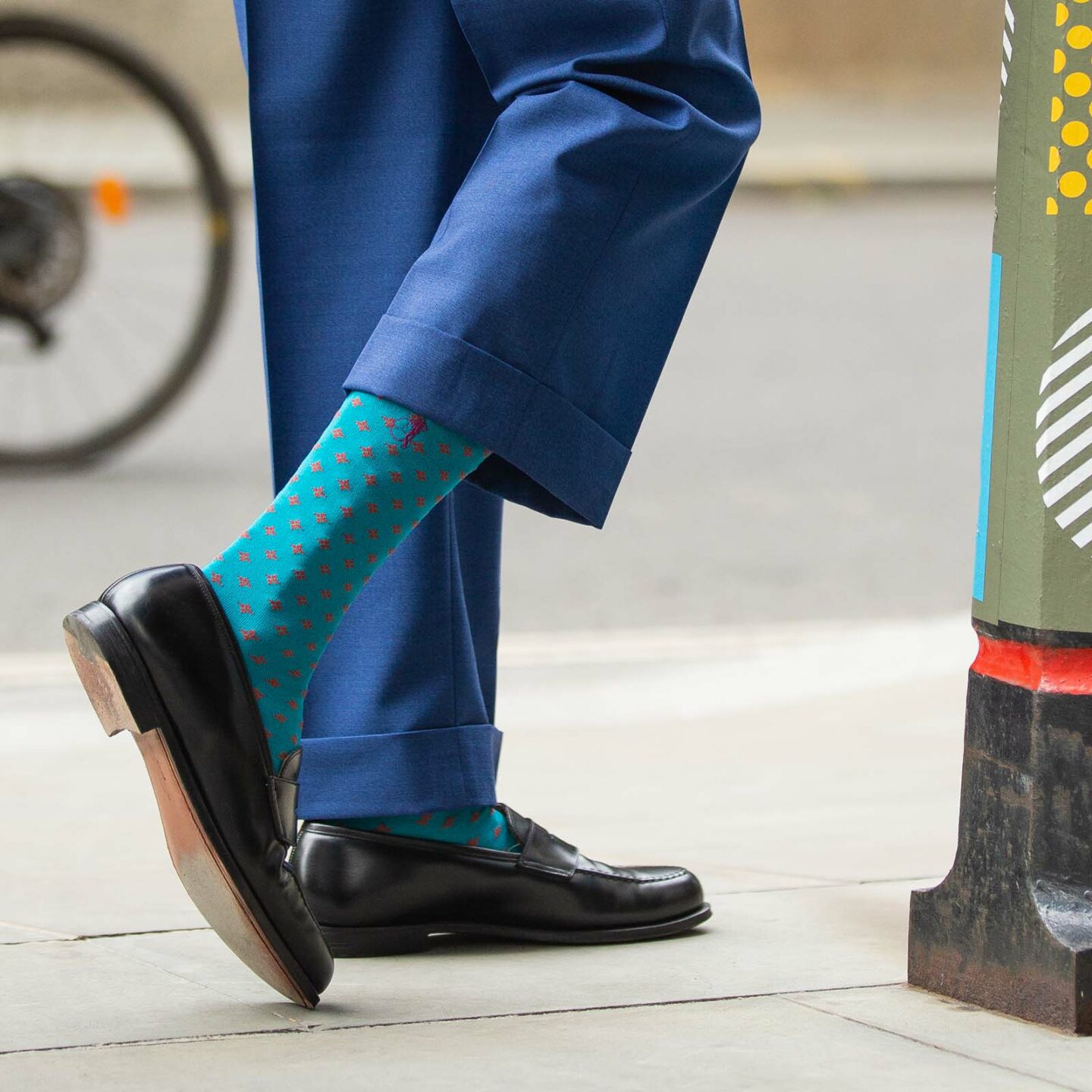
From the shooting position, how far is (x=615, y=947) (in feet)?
6.10

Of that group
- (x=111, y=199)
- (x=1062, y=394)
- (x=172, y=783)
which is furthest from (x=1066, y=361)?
(x=111, y=199)

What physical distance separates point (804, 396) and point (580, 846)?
370cm

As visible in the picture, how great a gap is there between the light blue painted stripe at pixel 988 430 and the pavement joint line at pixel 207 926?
513 mm

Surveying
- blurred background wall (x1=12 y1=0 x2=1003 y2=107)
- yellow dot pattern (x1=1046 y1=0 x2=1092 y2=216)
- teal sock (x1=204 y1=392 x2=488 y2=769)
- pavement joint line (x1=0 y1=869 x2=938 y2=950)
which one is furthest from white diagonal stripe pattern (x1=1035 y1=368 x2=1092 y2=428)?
blurred background wall (x1=12 y1=0 x2=1003 y2=107)

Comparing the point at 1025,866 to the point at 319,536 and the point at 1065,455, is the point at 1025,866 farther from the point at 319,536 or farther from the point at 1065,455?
the point at 319,536

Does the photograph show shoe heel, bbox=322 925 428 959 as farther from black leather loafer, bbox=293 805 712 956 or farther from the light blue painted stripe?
the light blue painted stripe

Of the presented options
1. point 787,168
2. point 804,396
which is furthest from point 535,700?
point 787,168

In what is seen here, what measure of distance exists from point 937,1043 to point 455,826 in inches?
19.6

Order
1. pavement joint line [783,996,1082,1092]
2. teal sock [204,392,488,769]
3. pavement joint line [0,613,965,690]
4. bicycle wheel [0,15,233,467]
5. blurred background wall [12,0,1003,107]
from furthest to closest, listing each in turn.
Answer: blurred background wall [12,0,1003,107] < bicycle wheel [0,15,233,467] < pavement joint line [0,613,965,690] < teal sock [204,392,488,769] < pavement joint line [783,996,1082,1092]

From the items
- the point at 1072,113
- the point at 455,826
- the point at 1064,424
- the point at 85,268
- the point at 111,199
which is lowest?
the point at 455,826

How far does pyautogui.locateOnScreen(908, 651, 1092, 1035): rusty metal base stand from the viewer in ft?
5.13

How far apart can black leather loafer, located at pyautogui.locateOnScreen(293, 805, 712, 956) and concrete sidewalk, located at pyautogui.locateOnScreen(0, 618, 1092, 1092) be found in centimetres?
2

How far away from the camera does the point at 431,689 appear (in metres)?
1.81

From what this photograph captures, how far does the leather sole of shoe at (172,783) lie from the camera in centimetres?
150
